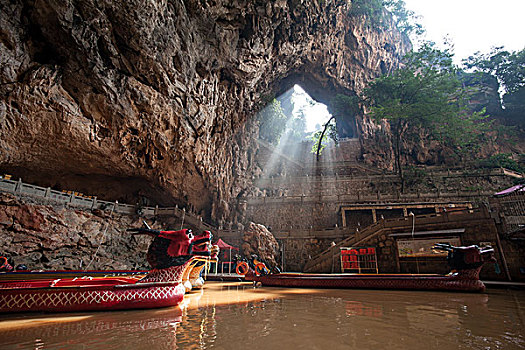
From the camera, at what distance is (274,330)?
2771 mm

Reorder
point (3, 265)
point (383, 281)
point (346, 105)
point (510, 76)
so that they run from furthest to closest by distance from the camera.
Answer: point (510, 76) < point (346, 105) < point (3, 265) < point (383, 281)

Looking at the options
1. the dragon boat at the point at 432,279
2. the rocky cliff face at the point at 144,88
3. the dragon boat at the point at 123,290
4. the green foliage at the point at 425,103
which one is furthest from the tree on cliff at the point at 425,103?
the dragon boat at the point at 123,290

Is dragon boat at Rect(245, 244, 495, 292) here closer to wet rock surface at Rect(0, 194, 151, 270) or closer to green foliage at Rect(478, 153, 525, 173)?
wet rock surface at Rect(0, 194, 151, 270)

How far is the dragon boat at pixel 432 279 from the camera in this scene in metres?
6.70

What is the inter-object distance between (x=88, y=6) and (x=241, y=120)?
1304 cm

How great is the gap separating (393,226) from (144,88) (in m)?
14.8

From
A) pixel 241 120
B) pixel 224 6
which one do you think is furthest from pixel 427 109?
pixel 224 6

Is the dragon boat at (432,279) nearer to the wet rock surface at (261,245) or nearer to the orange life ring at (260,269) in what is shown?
the orange life ring at (260,269)

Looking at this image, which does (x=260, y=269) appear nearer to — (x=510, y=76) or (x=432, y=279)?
(x=432, y=279)

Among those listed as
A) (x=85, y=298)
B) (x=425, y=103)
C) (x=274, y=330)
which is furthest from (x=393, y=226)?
(x=425, y=103)

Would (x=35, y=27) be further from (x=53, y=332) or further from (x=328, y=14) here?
(x=328, y=14)

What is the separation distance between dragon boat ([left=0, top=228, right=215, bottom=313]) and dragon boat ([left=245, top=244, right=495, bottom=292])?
5033 millimetres

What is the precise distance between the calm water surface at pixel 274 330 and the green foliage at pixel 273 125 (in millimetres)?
29335

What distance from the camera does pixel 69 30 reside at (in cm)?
1020
